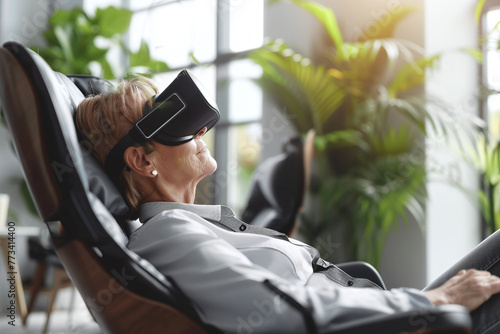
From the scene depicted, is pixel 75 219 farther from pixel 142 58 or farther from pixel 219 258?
pixel 142 58

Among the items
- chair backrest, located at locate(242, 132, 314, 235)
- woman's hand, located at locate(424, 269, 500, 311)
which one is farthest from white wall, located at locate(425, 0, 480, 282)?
woman's hand, located at locate(424, 269, 500, 311)

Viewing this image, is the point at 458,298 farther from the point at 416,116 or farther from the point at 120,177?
the point at 416,116

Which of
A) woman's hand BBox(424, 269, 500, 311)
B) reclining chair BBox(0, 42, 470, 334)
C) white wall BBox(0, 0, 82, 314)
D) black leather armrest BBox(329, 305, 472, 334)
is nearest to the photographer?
black leather armrest BBox(329, 305, 472, 334)

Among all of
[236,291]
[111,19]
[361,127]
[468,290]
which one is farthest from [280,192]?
[111,19]

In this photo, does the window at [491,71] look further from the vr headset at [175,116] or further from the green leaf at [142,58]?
the vr headset at [175,116]

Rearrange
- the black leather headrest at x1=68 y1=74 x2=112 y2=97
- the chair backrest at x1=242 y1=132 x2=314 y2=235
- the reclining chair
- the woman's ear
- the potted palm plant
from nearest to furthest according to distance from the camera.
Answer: the reclining chair, the woman's ear, the black leather headrest at x1=68 y1=74 x2=112 y2=97, the chair backrest at x1=242 y1=132 x2=314 y2=235, the potted palm plant

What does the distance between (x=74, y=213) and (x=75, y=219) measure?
1 cm

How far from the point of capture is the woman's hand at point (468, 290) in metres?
0.99

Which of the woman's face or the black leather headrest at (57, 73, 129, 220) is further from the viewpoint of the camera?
the woman's face

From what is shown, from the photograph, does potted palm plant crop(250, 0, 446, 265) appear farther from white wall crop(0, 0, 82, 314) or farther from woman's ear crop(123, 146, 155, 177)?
white wall crop(0, 0, 82, 314)

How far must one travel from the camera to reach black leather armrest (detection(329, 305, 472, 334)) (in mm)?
747

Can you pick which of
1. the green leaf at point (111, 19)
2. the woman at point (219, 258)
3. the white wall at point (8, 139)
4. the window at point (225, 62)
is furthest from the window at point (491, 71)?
the white wall at point (8, 139)

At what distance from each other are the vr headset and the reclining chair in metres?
0.20

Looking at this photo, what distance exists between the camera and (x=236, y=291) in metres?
0.87
